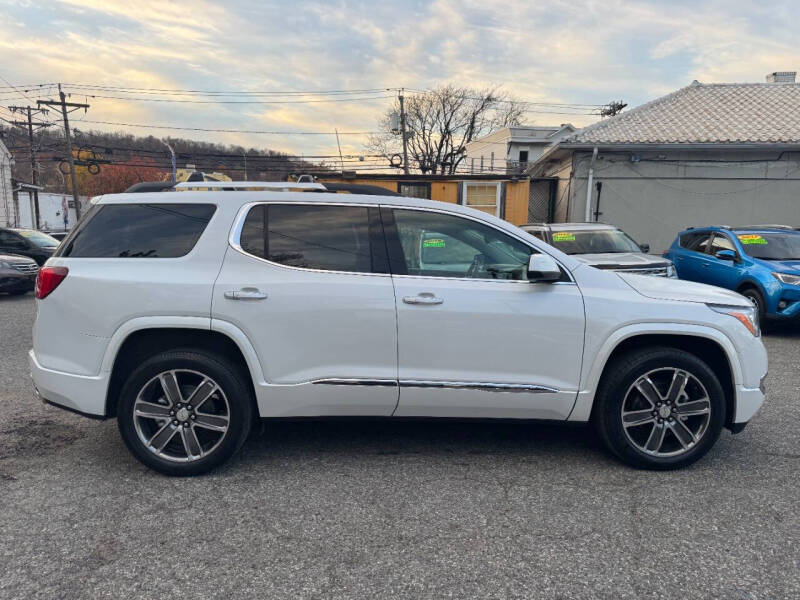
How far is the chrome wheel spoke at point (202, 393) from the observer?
3365 millimetres

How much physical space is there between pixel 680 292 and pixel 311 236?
8.19 feet

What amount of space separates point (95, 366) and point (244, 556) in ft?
5.31

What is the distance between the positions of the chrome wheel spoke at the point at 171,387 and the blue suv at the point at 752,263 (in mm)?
8313

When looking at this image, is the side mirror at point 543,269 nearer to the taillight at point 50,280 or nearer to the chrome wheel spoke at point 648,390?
the chrome wheel spoke at point 648,390

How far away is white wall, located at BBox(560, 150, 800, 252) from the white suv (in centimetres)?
1411

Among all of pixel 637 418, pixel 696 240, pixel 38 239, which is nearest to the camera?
pixel 637 418

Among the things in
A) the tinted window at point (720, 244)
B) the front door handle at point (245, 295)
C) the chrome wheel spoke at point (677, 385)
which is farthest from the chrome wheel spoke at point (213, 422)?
the tinted window at point (720, 244)

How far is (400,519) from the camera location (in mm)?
2934

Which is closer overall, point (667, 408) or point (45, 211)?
Result: point (667, 408)

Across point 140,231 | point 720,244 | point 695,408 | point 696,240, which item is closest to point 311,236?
point 140,231

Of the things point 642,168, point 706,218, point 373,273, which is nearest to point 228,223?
point 373,273

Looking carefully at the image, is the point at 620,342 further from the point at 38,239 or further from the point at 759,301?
the point at 38,239

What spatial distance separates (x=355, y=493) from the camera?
321cm

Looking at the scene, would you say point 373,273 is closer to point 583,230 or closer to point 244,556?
point 244,556
